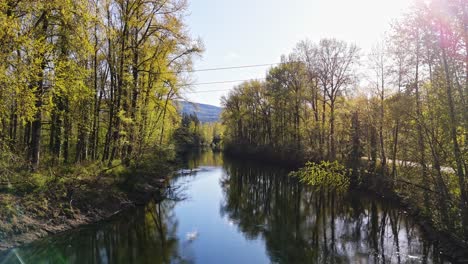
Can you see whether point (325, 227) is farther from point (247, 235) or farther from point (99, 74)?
point (99, 74)

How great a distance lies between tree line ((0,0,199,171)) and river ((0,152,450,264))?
4.11m

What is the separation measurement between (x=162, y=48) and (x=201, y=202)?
10.7 metres

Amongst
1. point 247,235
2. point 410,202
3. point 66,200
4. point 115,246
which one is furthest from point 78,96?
point 410,202

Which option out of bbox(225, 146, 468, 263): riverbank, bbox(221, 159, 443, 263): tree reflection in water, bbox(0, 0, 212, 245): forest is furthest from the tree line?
bbox(225, 146, 468, 263): riverbank

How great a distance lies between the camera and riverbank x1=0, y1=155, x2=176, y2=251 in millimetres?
12070

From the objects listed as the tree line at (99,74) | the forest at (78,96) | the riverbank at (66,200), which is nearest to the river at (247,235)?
the riverbank at (66,200)

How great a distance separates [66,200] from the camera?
1479 centimetres

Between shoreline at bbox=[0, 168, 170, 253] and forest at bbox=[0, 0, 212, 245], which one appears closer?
forest at bbox=[0, 0, 212, 245]

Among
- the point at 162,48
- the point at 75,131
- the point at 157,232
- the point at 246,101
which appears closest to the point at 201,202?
the point at 157,232

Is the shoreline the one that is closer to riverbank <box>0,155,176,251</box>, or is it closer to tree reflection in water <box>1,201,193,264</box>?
riverbank <box>0,155,176,251</box>

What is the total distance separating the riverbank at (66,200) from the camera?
12070 millimetres

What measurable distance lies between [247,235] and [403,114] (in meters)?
8.57

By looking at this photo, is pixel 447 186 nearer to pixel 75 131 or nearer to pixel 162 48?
pixel 162 48

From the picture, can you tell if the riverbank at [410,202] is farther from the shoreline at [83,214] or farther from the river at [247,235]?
the shoreline at [83,214]
